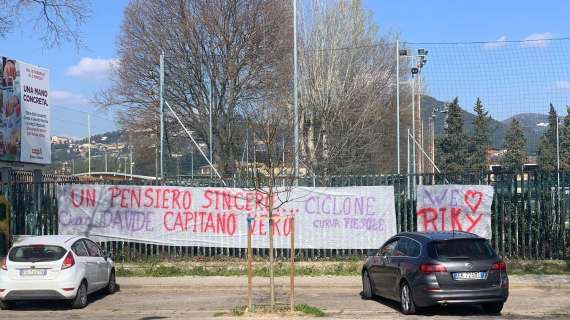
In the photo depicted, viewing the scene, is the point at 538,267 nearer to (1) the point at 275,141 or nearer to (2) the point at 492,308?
(2) the point at 492,308

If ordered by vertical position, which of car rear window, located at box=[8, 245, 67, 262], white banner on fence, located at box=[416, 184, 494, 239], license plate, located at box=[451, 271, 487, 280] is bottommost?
license plate, located at box=[451, 271, 487, 280]

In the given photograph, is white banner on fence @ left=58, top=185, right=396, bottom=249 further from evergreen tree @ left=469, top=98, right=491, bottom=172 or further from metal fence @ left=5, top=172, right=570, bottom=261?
evergreen tree @ left=469, top=98, right=491, bottom=172

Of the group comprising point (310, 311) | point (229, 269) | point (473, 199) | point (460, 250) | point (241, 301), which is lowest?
point (241, 301)

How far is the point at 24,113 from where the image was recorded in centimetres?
3394

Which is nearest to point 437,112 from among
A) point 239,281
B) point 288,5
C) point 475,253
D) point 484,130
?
point 484,130

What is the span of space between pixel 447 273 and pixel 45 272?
752cm

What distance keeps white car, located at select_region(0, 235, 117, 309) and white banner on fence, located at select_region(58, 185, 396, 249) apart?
221 inches

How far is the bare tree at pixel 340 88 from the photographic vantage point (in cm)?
3644

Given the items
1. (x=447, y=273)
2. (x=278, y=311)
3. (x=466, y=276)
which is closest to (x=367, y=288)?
(x=278, y=311)

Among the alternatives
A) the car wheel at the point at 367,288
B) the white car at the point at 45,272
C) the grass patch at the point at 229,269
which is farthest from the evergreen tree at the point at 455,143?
the white car at the point at 45,272

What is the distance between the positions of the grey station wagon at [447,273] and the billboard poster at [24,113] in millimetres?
23748

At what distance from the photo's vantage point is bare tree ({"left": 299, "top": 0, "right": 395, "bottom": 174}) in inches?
1435

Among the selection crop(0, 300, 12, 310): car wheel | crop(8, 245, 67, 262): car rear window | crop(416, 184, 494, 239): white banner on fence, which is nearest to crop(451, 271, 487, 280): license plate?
crop(416, 184, 494, 239): white banner on fence

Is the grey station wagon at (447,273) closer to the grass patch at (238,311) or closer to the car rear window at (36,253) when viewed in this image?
the grass patch at (238,311)
